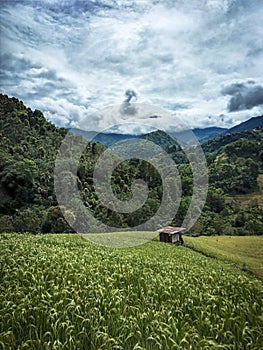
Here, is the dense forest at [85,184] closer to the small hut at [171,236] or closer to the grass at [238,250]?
the grass at [238,250]

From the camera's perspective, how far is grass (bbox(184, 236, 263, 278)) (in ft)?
35.1

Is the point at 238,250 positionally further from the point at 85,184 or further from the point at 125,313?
the point at 85,184

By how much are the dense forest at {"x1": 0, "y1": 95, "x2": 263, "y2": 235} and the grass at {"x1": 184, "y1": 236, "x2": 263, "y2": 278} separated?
2750 millimetres

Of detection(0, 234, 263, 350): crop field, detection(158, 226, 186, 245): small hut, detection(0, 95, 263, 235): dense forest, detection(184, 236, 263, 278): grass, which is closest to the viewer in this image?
detection(0, 234, 263, 350): crop field

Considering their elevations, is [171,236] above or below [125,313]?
below

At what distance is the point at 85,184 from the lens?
2392cm

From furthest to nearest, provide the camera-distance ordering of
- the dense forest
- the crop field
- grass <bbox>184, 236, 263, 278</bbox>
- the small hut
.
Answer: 1. the dense forest
2. the small hut
3. grass <bbox>184, 236, 263, 278</bbox>
4. the crop field

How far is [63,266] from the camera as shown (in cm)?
641

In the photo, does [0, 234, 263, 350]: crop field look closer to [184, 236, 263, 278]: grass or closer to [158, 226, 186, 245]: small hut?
[184, 236, 263, 278]: grass

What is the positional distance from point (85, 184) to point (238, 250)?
40.1 ft

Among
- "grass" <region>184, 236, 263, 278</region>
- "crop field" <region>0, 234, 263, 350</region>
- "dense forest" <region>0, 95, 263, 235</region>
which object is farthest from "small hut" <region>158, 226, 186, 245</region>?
"crop field" <region>0, 234, 263, 350</region>

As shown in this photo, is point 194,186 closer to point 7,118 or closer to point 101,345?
point 7,118

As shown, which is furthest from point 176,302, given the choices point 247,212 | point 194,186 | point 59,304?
point 194,186

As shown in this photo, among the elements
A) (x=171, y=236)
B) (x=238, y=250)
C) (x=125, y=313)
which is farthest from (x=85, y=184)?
(x=125, y=313)
